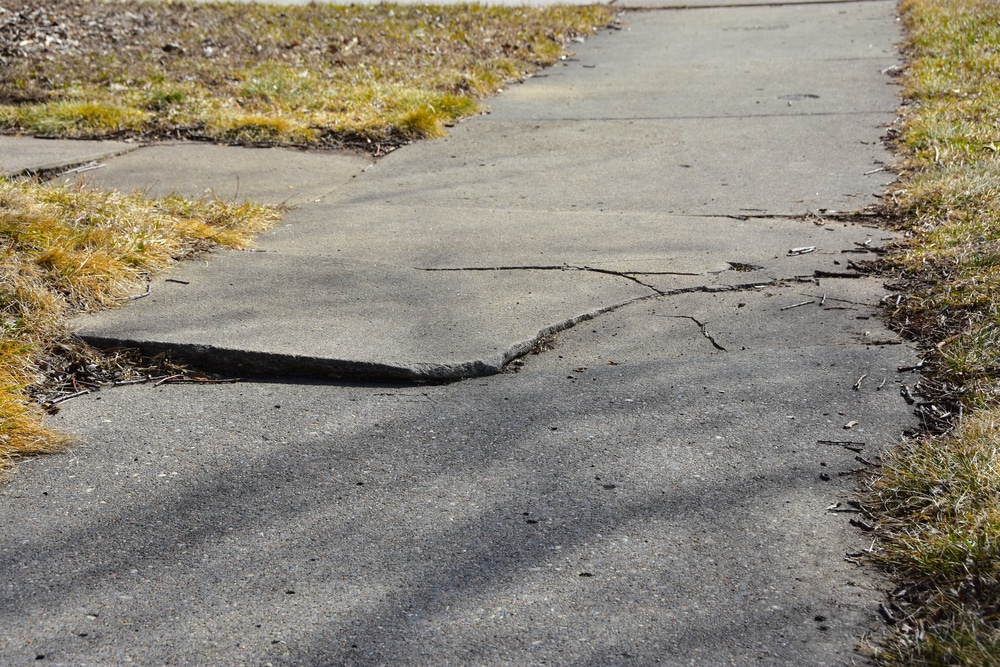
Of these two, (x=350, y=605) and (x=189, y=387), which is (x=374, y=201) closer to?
(x=189, y=387)

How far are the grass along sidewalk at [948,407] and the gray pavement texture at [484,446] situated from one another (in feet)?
0.41

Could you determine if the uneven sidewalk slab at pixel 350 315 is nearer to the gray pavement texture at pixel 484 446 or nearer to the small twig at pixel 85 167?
the gray pavement texture at pixel 484 446

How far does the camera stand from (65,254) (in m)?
4.40

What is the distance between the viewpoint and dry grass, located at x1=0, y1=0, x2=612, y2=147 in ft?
25.4

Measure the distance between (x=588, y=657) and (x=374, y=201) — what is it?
4.35 metres

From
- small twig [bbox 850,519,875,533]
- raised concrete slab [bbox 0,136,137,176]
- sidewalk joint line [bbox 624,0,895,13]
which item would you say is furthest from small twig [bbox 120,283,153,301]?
sidewalk joint line [bbox 624,0,895,13]

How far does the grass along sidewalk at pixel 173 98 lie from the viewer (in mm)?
4039

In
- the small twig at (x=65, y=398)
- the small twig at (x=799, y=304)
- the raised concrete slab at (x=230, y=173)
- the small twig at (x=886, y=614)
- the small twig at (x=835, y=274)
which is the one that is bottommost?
the small twig at (x=886, y=614)

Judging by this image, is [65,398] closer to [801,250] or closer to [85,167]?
[85,167]

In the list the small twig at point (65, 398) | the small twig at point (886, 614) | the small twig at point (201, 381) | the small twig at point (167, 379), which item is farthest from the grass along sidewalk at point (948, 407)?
the small twig at point (65, 398)

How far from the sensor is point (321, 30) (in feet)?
39.4

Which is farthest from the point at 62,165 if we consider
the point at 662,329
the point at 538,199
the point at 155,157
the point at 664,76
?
the point at 664,76

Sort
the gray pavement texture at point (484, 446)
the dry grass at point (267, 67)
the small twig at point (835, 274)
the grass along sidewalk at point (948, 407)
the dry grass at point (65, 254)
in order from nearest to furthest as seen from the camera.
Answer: the grass along sidewalk at point (948, 407), the gray pavement texture at point (484, 446), the dry grass at point (65, 254), the small twig at point (835, 274), the dry grass at point (267, 67)

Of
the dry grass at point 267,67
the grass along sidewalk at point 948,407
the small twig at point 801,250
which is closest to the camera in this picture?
the grass along sidewalk at point 948,407
